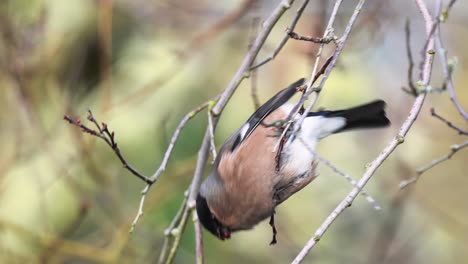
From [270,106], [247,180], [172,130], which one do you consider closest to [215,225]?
[247,180]

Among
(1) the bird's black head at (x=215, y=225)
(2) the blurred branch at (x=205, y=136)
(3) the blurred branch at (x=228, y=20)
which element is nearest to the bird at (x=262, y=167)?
(1) the bird's black head at (x=215, y=225)

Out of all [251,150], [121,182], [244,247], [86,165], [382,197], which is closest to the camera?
[251,150]

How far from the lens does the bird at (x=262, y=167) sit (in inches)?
87.8

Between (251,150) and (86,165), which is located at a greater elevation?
(86,165)

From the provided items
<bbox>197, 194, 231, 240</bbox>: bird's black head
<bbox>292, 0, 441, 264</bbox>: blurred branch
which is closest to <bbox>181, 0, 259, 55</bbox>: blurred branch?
<bbox>197, 194, 231, 240</bbox>: bird's black head

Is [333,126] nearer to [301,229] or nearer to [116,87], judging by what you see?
[301,229]

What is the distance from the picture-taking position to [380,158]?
1443 millimetres

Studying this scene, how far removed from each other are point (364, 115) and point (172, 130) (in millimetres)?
1564

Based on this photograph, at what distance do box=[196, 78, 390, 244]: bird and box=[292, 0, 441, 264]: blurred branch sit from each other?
632 millimetres

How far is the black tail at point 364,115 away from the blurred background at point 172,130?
1.97ft

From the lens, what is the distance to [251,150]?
244cm

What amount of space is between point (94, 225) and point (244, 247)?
947mm

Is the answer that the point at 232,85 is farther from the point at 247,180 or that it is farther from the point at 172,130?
the point at 172,130

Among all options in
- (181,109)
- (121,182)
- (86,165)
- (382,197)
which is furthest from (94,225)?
(382,197)
